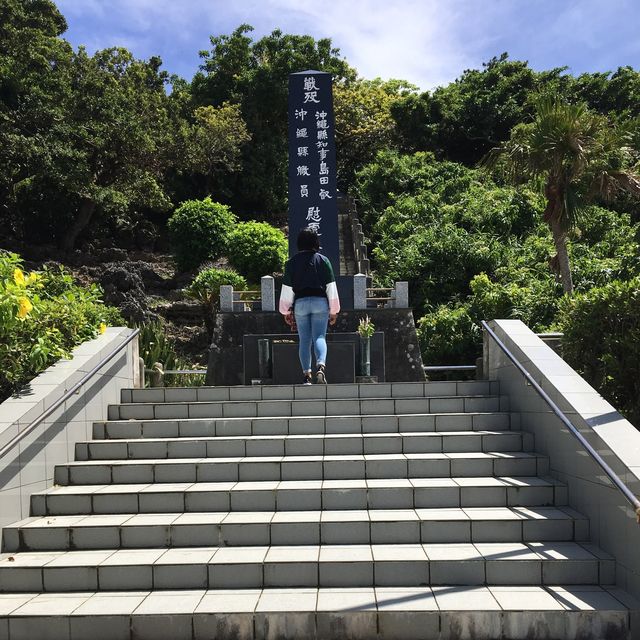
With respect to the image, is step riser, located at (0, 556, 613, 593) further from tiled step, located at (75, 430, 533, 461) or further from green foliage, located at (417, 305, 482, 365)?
green foliage, located at (417, 305, 482, 365)

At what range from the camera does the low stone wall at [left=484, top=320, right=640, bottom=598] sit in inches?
152

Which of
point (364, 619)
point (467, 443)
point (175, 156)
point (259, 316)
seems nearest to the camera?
point (364, 619)

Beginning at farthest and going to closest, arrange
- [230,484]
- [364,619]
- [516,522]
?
[230,484]
[516,522]
[364,619]

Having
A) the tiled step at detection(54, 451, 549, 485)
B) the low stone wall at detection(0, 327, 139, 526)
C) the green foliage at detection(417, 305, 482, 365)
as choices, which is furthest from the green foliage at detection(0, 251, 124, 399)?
the green foliage at detection(417, 305, 482, 365)

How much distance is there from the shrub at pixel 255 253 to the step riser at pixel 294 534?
1572 cm

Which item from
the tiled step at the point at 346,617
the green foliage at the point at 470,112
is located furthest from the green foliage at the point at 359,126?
the tiled step at the point at 346,617

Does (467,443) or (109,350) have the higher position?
(109,350)

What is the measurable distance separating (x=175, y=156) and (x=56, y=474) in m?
20.2

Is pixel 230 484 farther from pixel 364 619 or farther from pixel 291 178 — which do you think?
pixel 291 178

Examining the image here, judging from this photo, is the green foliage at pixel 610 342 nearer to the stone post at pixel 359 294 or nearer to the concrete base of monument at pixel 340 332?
the concrete base of monument at pixel 340 332

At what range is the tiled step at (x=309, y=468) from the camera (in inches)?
199

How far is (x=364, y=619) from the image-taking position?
3.58m

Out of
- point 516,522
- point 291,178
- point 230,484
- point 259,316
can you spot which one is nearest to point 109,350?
point 230,484

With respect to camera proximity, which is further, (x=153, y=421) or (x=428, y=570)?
(x=153, y=421)
